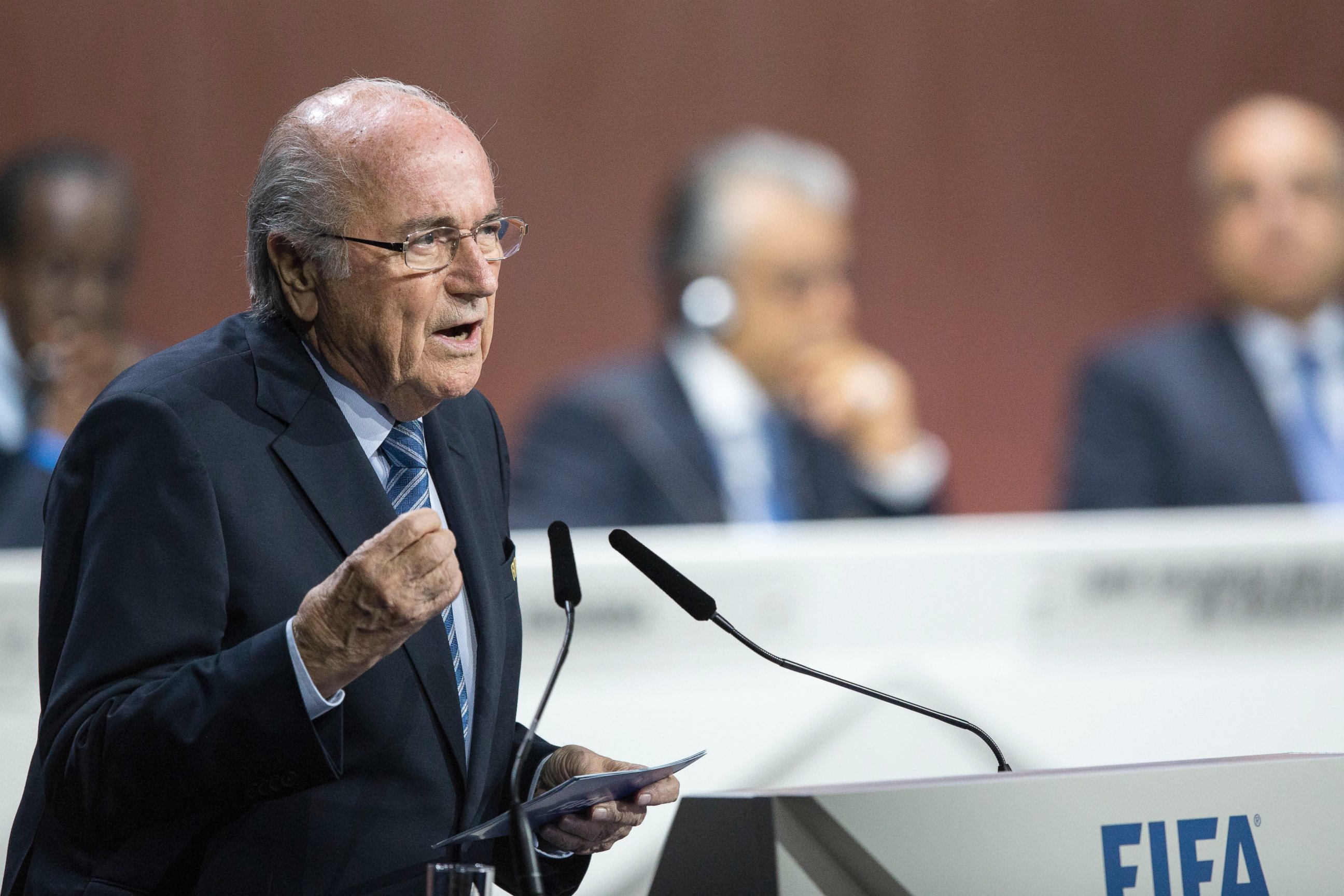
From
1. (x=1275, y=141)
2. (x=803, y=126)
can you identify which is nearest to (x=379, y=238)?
(x=803, y=126)

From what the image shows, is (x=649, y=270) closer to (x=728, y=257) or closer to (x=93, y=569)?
(x=728, y=257)

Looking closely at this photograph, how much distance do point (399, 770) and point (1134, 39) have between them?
399 centimetres

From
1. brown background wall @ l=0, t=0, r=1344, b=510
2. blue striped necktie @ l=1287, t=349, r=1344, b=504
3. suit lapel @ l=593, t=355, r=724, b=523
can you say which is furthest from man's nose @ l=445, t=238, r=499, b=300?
blue striped necktie @ l=1287, t=349, r=1344, b=504

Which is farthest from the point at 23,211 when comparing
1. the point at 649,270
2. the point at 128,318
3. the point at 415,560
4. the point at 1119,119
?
the point at 1119,119

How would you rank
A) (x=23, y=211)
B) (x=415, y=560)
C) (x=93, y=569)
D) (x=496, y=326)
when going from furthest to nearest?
(x=496, y=326)
(x=23, y=211)
(x=93, y=569)
(x=415, y=560)

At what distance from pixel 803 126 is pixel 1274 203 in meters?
1.69

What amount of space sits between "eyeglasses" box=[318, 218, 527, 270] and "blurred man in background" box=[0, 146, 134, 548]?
248 cm

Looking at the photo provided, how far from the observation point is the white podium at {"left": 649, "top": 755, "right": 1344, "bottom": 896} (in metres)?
1.17

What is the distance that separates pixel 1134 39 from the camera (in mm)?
4484

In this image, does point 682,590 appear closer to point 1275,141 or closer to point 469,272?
point 469,272

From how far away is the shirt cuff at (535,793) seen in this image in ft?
4.92

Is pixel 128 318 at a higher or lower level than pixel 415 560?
higher

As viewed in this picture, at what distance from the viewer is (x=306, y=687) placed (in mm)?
1175

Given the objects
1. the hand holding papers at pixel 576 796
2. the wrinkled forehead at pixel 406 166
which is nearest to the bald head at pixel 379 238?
the wrinkled forehead at pixel 406 166
